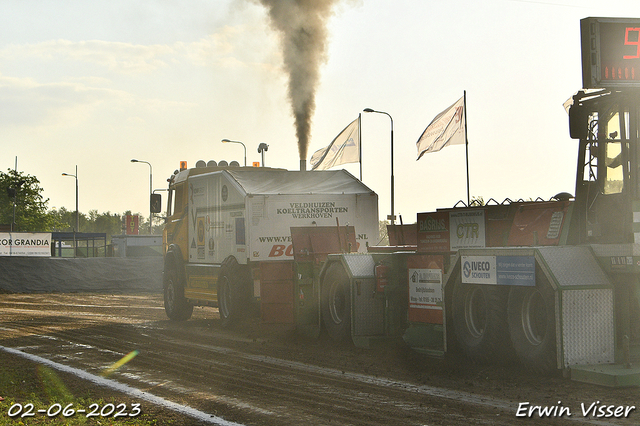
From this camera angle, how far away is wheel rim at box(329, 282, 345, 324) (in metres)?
13.1

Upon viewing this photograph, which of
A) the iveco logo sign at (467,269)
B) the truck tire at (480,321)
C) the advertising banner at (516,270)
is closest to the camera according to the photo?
the advertising banner at (516,270)

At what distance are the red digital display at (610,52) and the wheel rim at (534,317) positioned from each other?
260 cm

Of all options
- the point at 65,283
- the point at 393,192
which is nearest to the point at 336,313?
the point at 393,192

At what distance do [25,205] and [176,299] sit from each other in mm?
72004

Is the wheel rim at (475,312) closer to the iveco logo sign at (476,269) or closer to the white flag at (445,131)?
the iveco logo sign at (476,269)

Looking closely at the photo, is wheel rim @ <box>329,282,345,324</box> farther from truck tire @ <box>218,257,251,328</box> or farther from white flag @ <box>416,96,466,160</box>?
white flag @ <box>416,96,466,160</box>

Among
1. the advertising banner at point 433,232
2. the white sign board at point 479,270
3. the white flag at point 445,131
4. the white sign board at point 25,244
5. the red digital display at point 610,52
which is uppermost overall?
the white flag at point 445,131

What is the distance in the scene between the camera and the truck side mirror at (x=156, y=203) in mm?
20953

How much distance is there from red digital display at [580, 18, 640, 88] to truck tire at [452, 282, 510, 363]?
2.92 m

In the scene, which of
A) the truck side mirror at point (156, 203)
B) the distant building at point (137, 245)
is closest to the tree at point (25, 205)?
the distant building at point (137, 245)

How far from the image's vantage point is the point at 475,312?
34.9 ft

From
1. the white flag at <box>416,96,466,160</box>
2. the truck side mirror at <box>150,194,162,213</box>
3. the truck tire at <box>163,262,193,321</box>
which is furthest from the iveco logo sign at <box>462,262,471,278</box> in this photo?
the white flag at <box>416,96,466,160</box>

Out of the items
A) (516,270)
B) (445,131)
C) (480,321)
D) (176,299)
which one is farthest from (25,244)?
(516,270)

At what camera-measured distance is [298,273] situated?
46.6 ft
